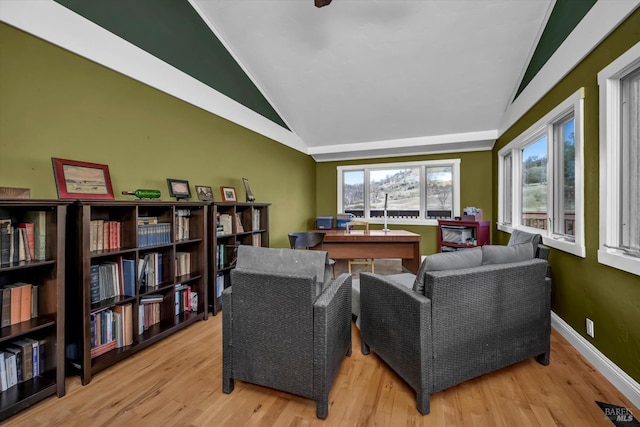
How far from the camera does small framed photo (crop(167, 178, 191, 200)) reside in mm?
2818

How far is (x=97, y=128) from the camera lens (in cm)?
227

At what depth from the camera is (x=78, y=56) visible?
2139mm

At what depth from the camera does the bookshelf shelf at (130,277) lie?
1.87 m

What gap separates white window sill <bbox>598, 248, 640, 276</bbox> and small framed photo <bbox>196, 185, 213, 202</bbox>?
3.68m

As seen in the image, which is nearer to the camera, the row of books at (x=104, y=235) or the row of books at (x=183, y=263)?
the row of books at (x=104, y=235)

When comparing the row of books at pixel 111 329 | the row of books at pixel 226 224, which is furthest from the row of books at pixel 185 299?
the row of books at pixel 226 224

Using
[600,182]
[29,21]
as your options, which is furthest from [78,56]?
[600,182]

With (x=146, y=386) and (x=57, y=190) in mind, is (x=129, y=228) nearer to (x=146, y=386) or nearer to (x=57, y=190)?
(x=57, y=190)

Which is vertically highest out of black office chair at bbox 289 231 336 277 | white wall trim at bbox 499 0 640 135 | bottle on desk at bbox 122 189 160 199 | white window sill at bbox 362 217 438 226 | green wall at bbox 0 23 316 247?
white wall trim at bbox 499 0 640 135

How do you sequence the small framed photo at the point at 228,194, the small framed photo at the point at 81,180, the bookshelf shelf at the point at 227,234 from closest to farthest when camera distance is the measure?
the small framed photo at the point at 81,180 < the bookshelf shelf at the point at 227,234 < the small framed photo at the point at 228,194

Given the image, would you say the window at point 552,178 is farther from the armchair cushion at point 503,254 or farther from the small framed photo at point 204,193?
the small framed photo at point 204,193

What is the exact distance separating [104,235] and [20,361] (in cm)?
90

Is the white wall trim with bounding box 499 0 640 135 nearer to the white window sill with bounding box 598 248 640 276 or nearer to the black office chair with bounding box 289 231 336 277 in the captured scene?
the white window sill with bounding box 598 248 640 276

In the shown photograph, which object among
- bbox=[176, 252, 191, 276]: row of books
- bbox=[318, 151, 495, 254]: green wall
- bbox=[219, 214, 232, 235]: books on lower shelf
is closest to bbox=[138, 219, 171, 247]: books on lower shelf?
bbox=[176, 252, 191, 276]: row of books
